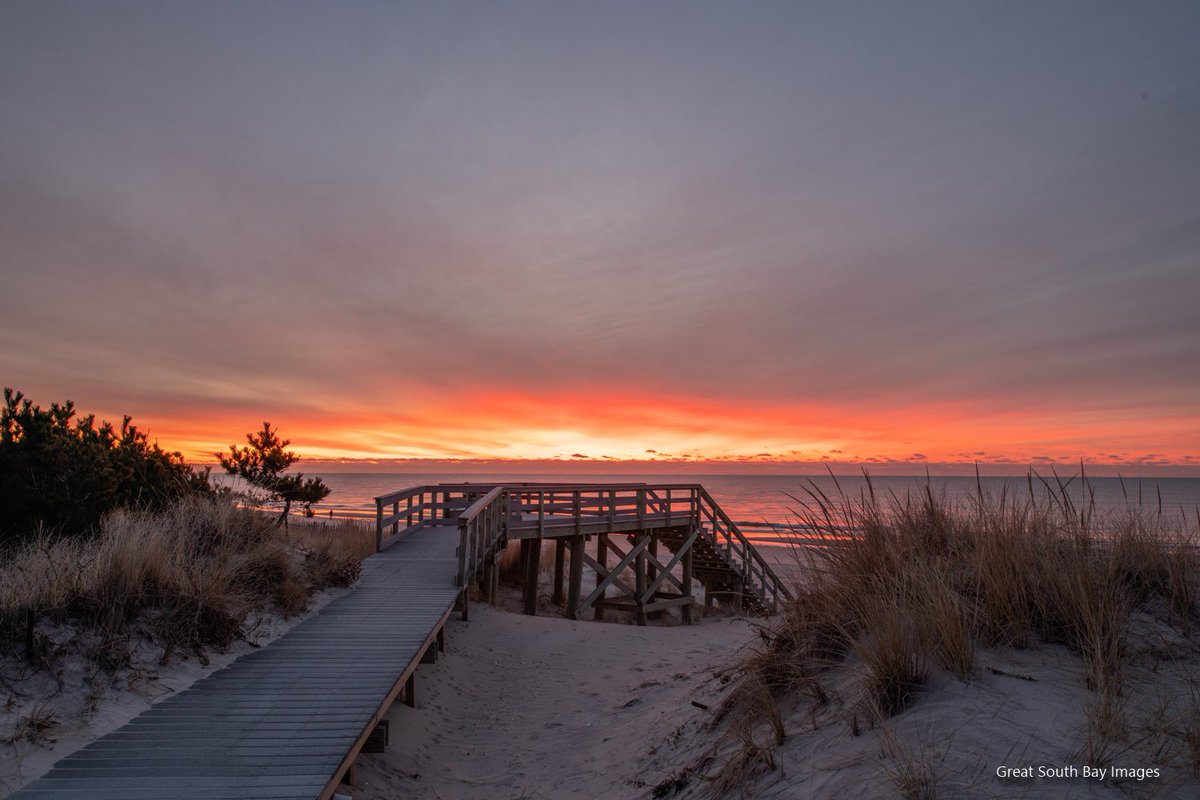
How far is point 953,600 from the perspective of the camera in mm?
4215

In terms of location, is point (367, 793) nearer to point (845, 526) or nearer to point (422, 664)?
point (422, 664)

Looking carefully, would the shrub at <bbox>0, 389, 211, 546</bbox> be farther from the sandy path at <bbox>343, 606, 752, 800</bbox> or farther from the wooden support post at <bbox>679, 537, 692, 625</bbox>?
the wooden support post at <bbox>679, 537, 692, 625</bbox>

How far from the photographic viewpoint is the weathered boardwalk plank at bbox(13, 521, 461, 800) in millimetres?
4480

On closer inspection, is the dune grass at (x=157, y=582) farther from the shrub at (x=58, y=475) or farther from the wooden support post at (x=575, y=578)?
the wooden support post at (x=575, y=578)

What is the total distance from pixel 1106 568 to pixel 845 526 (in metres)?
1.77

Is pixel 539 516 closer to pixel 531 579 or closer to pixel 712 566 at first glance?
pixel 531 579

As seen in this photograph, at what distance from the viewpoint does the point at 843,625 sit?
4.77 meters

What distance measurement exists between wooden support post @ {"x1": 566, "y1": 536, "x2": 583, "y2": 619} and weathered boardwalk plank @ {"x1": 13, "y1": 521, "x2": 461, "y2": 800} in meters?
7.91

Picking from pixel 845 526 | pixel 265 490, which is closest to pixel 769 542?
pixel 265 490

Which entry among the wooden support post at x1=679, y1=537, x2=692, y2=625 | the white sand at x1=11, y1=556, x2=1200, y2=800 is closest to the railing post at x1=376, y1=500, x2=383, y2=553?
the white sand at x1=11, y1=556, x2=1200, y2=800

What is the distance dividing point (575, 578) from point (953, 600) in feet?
43.3

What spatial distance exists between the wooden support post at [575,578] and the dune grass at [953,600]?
10.9 m

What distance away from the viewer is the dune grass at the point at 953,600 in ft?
13.0

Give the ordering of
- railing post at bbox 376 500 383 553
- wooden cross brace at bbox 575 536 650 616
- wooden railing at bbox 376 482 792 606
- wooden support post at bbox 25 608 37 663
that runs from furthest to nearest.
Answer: wooden cross brace at bbox 575 536 650 616, railing post at bbox 376 500 383 553, wooden railing at bbox 376 482 792 606, wooden support post at bbox 25 608 37 663
